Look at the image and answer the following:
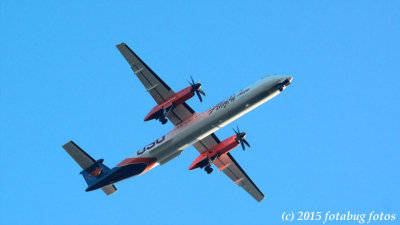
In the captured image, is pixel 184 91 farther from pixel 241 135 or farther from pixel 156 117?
pixel 241 135

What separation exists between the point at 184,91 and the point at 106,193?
1087 centimetres

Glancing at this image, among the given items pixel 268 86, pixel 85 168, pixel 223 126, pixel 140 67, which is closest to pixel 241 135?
pixel 223 126

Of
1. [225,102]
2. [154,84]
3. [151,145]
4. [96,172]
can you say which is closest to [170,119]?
[151,145]

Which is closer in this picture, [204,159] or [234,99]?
[234,99]

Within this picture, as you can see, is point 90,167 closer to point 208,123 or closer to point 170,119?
point 170,119

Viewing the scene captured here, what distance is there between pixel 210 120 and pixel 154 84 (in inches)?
211

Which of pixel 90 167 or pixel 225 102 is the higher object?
pixel 225 102

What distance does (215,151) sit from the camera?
45.4m

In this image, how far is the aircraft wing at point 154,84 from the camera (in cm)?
4088

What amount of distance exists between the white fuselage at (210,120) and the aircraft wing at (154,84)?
0.69 meters

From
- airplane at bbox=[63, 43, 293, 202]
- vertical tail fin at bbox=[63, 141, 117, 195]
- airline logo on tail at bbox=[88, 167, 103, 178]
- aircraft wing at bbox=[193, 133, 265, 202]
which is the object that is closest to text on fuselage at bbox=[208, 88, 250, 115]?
airplane at bbox=[63, 43, 293, 202]

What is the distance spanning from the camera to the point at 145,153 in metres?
42.1

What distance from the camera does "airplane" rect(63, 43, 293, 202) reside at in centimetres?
3950

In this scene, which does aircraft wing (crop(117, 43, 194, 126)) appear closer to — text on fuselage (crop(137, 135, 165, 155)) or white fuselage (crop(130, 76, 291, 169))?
white fuselage (crop(130, 76, 291, 169))
